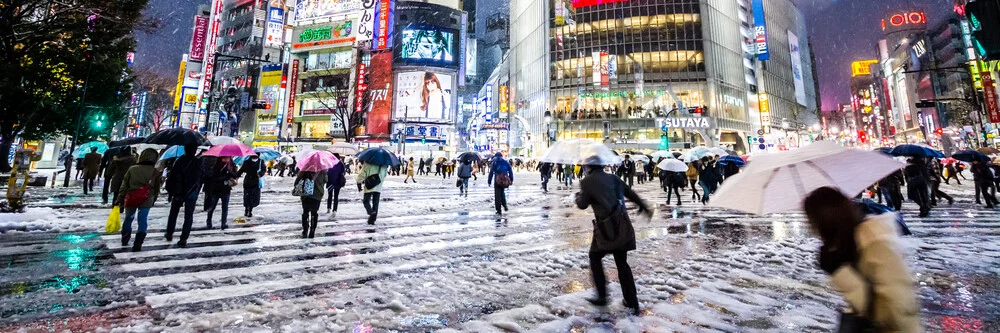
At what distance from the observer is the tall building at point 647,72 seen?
48094 mm

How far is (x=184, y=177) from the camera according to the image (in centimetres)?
567

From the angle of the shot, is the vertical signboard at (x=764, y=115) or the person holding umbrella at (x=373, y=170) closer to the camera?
the person holding umbrella at (x=373, y=170)

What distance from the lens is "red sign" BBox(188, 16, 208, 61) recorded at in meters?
64.8

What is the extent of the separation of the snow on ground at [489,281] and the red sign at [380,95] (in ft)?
136

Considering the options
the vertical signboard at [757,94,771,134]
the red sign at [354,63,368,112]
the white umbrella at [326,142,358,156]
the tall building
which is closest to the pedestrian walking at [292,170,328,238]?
the white umbrella at [326,142,358,156]

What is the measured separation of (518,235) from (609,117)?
45193 millimetres

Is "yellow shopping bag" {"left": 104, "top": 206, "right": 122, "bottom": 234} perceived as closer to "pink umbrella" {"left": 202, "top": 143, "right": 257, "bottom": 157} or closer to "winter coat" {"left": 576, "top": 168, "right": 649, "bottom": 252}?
"pink umbrella" {"left": 202, "top": 143, "right": 257, "bottom": 157}

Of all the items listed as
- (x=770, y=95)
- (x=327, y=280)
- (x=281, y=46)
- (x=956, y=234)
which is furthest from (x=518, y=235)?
(x=770, y=95)

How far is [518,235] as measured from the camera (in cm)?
715

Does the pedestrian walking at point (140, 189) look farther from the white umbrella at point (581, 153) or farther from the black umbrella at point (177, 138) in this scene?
the white umbrella at point (581, 153)

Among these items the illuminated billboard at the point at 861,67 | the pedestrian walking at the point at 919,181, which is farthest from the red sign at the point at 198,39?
the illuminated billboard at the point at 861,67

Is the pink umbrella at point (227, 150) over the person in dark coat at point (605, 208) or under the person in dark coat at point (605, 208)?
over

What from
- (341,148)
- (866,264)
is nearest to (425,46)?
(341,148)

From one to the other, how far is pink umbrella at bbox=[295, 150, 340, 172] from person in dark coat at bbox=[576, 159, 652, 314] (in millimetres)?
4743
